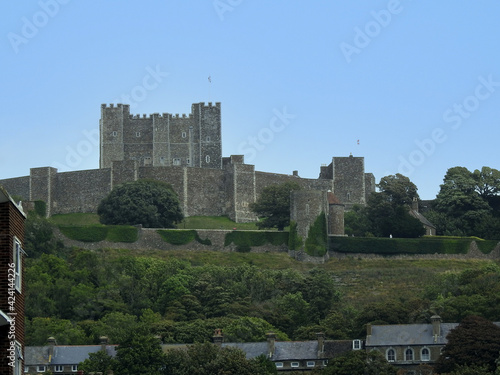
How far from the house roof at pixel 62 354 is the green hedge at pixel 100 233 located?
23.6 m

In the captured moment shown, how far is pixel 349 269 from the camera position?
74.1 metres

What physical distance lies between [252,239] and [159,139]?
1902 cm

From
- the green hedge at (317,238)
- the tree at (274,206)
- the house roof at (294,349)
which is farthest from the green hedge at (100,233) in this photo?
the house roof at (294,349)

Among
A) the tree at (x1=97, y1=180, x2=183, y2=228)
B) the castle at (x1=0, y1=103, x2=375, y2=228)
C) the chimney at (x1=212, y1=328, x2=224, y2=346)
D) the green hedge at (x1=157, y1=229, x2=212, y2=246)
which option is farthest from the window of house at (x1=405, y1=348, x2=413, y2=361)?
the castle at (x1=0, y1=103, x2=375, y2=228)

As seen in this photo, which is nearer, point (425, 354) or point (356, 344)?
point (425, 354)

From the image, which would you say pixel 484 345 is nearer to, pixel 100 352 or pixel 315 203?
pixel 100 352

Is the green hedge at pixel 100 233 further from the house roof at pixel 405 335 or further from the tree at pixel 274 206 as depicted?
the house roof at pixel 405 335

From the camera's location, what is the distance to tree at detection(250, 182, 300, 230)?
272ft

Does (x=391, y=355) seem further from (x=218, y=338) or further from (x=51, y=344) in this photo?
(x=51, y=344)

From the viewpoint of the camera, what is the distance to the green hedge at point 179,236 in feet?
254

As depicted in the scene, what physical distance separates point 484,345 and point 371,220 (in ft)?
119

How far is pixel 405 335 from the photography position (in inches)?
2083

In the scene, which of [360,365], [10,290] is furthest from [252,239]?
[10,290]

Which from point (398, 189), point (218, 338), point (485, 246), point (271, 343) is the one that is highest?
point (398, 189)
